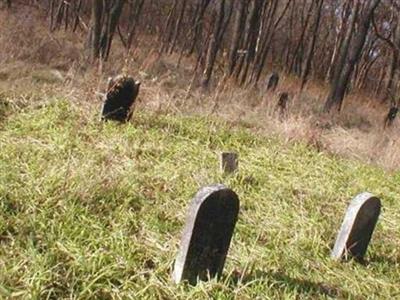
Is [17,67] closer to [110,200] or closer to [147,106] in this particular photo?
[147,106]

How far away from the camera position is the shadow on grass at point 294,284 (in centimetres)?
329

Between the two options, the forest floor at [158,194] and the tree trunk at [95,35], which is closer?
the forest floor at [158,194]

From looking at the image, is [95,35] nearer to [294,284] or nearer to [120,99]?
[120,99]

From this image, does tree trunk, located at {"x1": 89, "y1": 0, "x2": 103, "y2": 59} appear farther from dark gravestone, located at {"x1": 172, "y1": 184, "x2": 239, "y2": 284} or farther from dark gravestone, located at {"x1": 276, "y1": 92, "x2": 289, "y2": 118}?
dark gravestone, located at {"x1": 172, "y1": 184, "x2": 239, "y2": 284}

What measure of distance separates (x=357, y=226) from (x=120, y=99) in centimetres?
353

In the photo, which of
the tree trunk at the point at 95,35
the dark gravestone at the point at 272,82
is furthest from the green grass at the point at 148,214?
the dark gravestone at the point at 272,82

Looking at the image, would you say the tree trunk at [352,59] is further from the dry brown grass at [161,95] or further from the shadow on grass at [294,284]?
the shadow on grass at [294,284]

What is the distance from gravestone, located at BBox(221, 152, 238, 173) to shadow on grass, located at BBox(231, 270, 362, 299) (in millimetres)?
2061

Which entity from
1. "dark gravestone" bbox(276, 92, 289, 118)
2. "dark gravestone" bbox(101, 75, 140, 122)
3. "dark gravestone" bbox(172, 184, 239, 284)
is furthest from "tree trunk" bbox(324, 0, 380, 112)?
"dark gravestone" bbox(172, 184, 239, 284)

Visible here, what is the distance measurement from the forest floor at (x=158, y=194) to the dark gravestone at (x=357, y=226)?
0.13 meters

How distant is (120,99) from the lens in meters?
6.48

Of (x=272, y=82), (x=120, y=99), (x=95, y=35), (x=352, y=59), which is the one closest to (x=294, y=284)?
(x=120, y=99)

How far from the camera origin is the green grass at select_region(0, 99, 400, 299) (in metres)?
3.04

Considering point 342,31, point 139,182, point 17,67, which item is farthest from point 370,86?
point 139,182
